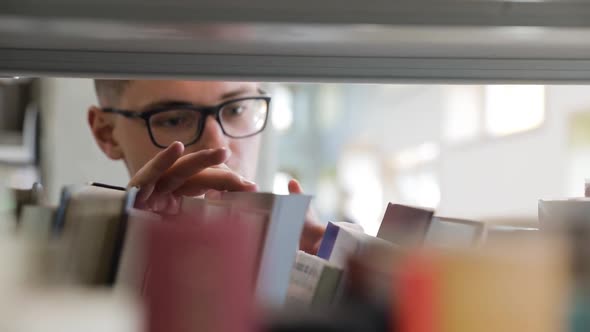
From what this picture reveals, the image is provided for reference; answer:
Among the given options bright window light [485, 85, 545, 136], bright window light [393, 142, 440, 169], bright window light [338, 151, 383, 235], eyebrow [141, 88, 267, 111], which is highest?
bright window light [485, 85, 545, 136]

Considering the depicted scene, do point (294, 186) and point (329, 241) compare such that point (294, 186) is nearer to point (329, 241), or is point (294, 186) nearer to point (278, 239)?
point (329, 241)

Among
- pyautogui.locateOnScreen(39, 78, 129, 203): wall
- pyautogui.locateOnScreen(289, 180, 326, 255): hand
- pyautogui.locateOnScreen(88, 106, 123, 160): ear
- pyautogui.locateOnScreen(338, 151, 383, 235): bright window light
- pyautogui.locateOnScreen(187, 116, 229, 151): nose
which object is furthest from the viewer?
pyautogui.locateOnScreen(338, 151, 383, 235): bright window light

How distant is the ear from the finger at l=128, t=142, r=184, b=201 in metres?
0.76

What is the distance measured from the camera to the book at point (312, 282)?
367mm

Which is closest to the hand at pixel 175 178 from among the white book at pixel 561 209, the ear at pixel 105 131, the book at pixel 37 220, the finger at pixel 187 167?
the finger at pixel 187 167

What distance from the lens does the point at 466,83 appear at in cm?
54

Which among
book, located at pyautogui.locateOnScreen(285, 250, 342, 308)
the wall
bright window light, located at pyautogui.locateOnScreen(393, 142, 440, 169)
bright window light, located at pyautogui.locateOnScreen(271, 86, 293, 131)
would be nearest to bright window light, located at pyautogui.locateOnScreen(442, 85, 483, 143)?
bright window light, located at pyautogui.locateOnScreen(393, 142, 440, 169)

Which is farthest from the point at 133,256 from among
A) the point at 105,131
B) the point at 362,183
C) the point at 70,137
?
the point at 362,183

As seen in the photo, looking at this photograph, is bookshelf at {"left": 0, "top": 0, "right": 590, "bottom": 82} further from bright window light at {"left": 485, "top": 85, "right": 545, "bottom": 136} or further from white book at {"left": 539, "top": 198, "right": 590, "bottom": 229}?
bright window light at {"left": 485, "top": 85, "right": 545, "bottom": 136}

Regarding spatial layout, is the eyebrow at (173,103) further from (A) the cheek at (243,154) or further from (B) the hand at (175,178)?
(B) the hand at (175,178)

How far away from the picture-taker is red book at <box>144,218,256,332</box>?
10.2 inches

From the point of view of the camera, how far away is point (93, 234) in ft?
1.10

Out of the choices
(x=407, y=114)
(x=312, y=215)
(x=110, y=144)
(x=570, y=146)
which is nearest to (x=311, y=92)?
(x=407, y=114)

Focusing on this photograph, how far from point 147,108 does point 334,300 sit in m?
0.84
